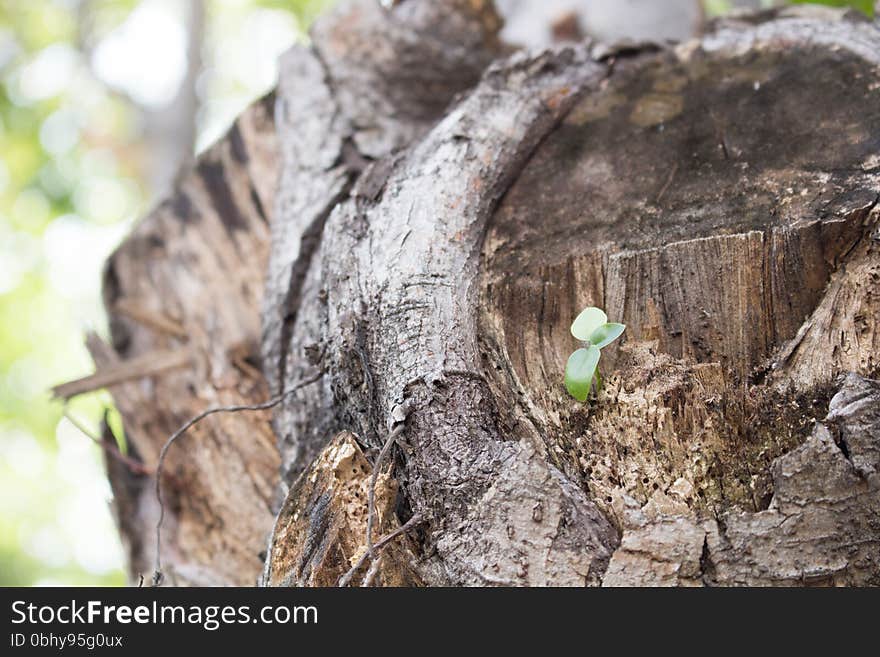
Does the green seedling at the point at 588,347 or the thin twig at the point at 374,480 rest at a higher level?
the green seedling at the point at 588,347

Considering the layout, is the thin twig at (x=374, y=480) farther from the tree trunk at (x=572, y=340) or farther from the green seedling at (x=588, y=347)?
the green seedling at (x=588, y=347)

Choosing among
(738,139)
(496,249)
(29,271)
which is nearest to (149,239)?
(496,249)

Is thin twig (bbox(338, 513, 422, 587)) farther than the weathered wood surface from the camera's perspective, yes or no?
No

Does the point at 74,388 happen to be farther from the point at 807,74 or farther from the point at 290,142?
the point at 807,74

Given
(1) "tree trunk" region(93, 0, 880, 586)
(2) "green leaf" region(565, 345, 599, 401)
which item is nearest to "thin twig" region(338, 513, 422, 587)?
(1) "tree trunk" region(93, 0, 880, 586)

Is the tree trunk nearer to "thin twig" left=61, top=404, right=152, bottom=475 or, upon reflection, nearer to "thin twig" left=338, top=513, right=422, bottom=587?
"thin twig" left=338, top=513, right=422, bottom=587

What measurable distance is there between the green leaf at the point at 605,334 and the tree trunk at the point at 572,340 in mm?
85

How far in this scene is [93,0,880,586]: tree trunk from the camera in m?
1.08

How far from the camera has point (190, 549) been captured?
1.98 m

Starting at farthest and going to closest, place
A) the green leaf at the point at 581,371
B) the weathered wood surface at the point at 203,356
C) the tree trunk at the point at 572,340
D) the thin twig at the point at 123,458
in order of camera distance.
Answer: the thin twig at the point at 123,458
the weathered wood surface at the point at 203,356
the green leaf at the point at 581,371
the tree trunk at the point at 572,340

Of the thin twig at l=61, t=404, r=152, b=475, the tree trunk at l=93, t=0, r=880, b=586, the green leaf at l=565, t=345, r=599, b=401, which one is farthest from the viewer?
the thin twig at l=61, t=404, r=152, b=475

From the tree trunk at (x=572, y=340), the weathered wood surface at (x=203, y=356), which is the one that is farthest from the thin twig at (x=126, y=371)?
the tree trunk at (x=572, y=340)

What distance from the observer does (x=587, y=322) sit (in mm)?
1246

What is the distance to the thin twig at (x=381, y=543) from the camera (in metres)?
1.08
